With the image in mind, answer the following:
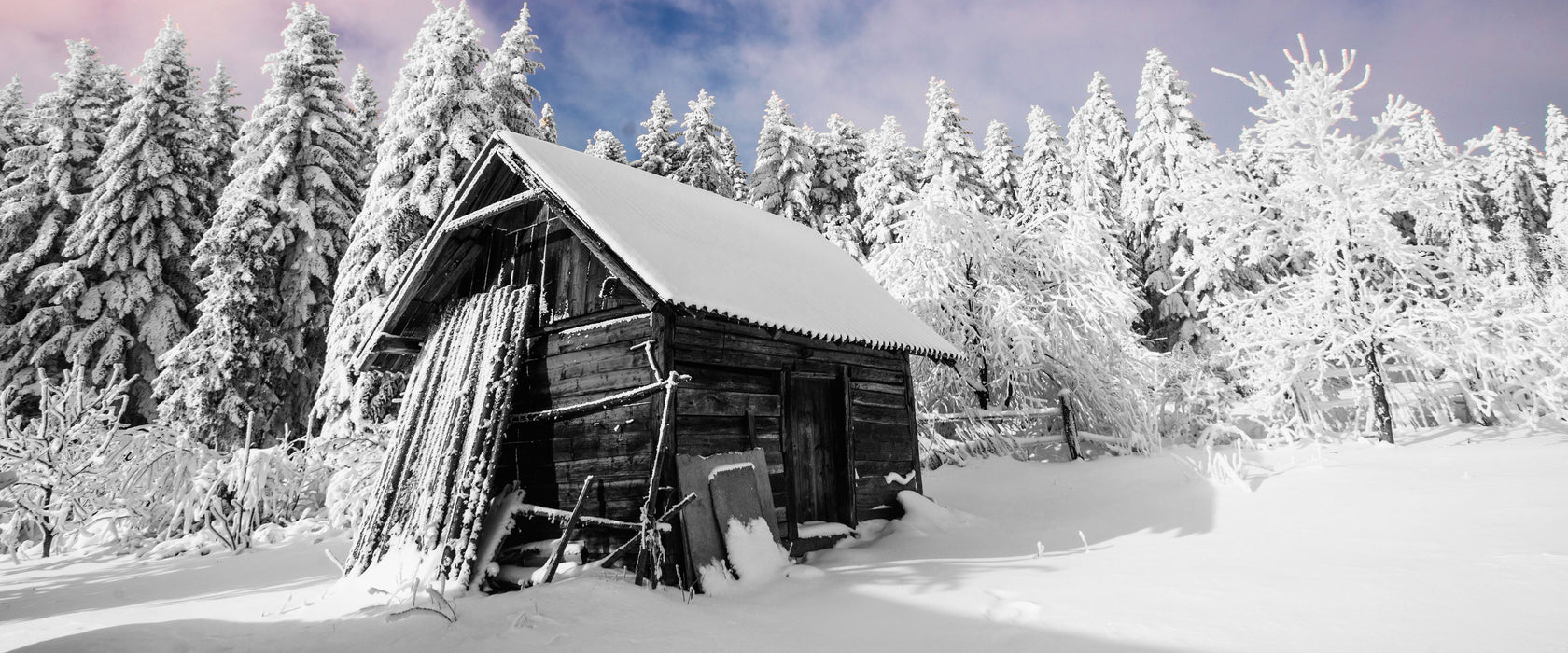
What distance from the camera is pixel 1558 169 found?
34.1 meters

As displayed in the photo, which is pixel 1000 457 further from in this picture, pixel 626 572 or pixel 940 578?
pixel 626 572

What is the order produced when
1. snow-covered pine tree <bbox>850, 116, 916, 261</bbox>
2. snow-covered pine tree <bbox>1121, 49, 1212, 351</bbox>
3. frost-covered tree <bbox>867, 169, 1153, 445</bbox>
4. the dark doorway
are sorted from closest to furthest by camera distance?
the dark doorway < frost-covered tree <bbox>867, 169, 1153, 445</bbox> < snow-covered pine tree <bbox>1121, 49, 1212, 351</bbox> < snow-covered pine tree <bbox>850, 116, 916, 261</bbox>

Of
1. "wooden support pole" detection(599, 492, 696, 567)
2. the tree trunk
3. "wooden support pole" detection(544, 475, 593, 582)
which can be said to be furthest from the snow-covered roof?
the tree trunk

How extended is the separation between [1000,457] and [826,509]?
6.19 m

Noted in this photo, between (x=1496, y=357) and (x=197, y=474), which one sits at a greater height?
(x=1496, y=357)

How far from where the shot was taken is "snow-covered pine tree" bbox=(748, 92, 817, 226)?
1097 inches

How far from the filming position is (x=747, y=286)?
823 cm

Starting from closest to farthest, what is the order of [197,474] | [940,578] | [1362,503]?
[940,578] < [1362,503] < [197,474]

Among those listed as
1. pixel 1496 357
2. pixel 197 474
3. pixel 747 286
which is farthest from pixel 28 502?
pixel 1496 357

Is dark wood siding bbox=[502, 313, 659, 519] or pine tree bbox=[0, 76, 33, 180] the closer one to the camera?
dark wood siding bbox=[502, 313, 659, 519]

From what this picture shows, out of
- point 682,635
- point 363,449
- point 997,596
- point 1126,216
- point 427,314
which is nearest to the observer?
point 682,635

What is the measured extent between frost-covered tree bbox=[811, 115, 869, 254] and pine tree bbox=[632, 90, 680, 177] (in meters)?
6.27

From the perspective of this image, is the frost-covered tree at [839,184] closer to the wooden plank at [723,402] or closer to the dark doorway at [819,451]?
the dark doorway at [819,451]

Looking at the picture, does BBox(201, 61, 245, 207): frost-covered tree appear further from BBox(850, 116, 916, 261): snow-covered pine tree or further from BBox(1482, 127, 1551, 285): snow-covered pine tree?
BBox(1482, 127, 1551, 285): snow-covered pine tree
